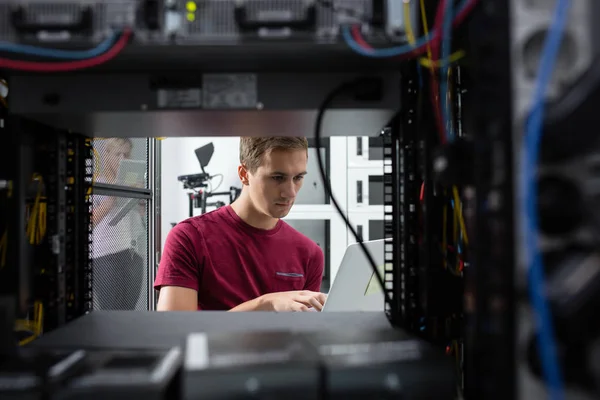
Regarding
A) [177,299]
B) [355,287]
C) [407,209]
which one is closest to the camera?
[407,209]

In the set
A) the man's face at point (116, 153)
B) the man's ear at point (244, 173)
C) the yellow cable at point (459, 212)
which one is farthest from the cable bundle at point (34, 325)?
the man's face at point (116, 153)

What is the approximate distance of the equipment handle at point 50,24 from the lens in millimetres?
491

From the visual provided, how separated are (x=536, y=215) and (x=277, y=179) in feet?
3.84

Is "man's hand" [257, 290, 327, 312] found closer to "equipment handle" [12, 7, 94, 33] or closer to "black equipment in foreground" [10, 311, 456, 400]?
"black equipment in foreground" [10, 311, 456, 400]

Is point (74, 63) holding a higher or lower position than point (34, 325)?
higher

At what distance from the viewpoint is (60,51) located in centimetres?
53

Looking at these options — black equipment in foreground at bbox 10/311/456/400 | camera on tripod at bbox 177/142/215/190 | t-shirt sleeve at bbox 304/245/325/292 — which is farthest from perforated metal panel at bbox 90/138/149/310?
black equipment in foreground at bbox 10/311/456/400

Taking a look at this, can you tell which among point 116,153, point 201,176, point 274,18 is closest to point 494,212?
point 274,18

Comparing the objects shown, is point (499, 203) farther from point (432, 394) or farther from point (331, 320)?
point (331, 320)

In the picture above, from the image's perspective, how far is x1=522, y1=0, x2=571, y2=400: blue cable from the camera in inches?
13.3

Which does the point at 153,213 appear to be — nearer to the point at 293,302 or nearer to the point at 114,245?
the point at 114,245

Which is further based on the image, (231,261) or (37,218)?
(231,261)

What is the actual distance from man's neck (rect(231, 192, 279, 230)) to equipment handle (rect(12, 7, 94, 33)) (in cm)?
122

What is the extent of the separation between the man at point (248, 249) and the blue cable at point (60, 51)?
2.92ft
